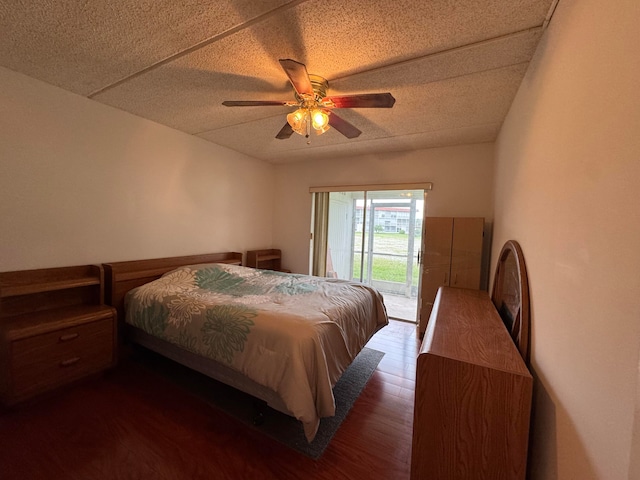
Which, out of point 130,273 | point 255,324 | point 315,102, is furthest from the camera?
point 130,273

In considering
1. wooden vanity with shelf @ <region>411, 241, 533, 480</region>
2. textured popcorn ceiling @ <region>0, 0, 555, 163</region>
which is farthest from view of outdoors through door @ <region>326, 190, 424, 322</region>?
wooden vanity with shelf @ <region>411, 241, 533, 480</region>

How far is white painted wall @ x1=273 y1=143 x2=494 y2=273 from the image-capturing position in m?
3.21

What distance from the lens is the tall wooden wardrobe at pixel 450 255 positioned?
2912 millimetres

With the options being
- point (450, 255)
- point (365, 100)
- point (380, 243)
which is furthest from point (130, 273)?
point (380, 243)

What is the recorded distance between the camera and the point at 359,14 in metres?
1.30

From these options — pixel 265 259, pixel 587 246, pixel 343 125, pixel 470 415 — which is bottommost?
pixel 470 415

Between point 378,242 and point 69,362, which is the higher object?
point 378,242

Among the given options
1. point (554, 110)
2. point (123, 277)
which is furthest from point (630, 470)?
point (123, 277)

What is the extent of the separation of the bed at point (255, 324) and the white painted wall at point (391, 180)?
158cm

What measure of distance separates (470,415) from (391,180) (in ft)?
10.2

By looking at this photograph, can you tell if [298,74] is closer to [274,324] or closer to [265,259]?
[274,324]

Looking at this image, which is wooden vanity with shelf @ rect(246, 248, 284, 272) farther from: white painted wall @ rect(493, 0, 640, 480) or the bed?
white painted wall @ rect(493, 0, 640, 480)

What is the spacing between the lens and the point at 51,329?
189cm

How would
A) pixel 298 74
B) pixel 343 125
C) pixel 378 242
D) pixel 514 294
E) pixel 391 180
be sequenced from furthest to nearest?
pixel 378 242 < pixel 391 180 < pixel 343 125 < pixel 514 294 < pixel 298 74
